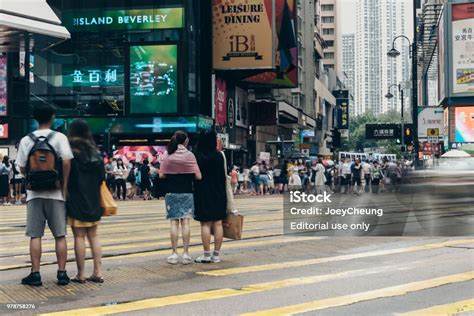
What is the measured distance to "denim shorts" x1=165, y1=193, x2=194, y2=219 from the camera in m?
9.62

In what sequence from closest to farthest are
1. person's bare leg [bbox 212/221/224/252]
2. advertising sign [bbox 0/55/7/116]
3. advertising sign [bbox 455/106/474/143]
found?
person's bare leg [bbox 212/221/224/252] < advertising sign [bbox 0/55/7/116] < advertising sign [bbox 455/106/474/143]

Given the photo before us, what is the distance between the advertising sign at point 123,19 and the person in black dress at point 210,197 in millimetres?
34311

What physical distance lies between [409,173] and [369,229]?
1.18 metres

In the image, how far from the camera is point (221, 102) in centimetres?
4872

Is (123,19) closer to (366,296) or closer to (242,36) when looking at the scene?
(242,36)

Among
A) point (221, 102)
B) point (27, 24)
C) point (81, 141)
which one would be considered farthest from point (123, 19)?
point (81, 141)

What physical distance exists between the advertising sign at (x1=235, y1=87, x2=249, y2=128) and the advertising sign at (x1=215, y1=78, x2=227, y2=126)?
3.14m

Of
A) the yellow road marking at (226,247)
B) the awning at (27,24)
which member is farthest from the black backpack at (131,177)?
the yellow road marking at (226,247)

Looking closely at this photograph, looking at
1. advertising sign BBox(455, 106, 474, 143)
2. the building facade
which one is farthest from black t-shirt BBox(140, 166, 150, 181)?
advertising sign BBox(455, 106, 474, 143)

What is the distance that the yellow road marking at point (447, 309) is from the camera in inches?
264

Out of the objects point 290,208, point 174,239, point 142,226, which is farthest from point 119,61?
point 174,239

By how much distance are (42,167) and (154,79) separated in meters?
35.7

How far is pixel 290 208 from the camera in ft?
42.3

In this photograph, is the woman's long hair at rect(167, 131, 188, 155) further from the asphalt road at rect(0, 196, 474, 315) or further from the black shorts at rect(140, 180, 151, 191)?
the black shorts at rect(140, 180, 151, 191)
